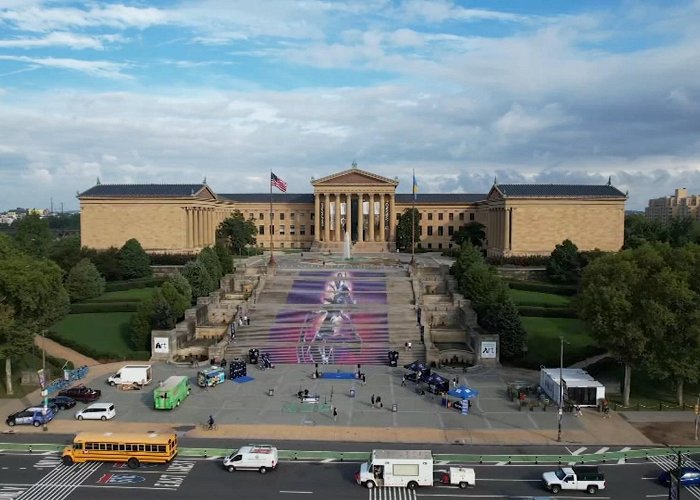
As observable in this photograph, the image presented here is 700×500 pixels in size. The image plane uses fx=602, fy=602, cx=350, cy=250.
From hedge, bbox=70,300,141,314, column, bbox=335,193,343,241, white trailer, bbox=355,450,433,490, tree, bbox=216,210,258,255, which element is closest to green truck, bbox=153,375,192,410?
white trailer, bbox=355,450,433,490

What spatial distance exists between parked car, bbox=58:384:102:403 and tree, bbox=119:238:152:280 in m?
44.4

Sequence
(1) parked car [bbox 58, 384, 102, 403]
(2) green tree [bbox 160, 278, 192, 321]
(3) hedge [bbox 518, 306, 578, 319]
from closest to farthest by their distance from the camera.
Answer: (1) parked car [bbox 58, 384, 102, 403] < (2) green tree [bbox 160, 278, 192, 321] < (3) hedge [bbox 518, 306, 578, 319]

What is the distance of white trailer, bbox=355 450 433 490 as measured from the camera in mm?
30375

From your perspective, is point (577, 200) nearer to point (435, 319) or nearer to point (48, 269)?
point (435, 319)

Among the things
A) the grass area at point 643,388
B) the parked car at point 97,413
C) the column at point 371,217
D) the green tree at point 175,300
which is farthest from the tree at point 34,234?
the grass area at point 643,388

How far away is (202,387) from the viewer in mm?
48344

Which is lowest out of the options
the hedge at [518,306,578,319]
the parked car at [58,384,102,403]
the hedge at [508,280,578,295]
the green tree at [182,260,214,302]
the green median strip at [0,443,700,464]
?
the green median strip at [0,443,700,464]

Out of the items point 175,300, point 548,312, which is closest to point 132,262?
point 175,300

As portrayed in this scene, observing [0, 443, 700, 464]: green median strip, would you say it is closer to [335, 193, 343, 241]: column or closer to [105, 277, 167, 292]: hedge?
[105, 277, 167, 292]: hedge

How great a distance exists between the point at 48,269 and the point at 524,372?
4207 cm

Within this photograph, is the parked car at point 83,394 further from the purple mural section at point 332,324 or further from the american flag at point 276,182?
the american flag at point 276,182

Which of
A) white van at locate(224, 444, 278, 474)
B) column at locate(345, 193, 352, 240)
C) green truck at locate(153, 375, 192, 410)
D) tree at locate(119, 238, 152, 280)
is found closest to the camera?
white van at locate(224, 444, 278, 474)

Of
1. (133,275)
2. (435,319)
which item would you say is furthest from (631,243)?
(133,275)

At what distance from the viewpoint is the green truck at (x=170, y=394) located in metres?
42.2
